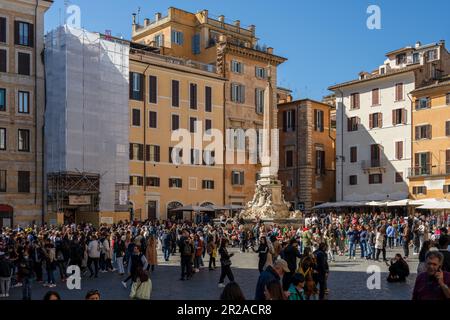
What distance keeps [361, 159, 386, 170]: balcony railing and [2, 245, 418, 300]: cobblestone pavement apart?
29.3 m

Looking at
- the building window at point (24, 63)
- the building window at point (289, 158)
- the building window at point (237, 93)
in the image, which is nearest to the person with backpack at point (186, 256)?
the building window at point (24, 63)

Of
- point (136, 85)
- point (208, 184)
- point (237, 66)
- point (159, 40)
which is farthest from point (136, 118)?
point (159, 40)

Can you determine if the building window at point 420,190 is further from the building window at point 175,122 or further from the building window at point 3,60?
the building window at point 3,60

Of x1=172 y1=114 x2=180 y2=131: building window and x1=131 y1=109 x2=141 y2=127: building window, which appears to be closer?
x1=131 y1=109 x2=141 y2=127: building window

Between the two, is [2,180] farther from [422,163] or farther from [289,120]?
[422,163]

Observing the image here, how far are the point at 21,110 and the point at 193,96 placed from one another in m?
15.0

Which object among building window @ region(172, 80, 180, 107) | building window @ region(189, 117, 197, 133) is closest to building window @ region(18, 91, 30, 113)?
building window @ region(172, 80, 180, 107)

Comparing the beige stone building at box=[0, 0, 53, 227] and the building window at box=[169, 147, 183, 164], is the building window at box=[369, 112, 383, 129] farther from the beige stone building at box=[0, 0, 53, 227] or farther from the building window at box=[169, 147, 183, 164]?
the beige stone building at box=[0, 0, 53, 227]

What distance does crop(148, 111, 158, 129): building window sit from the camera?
46.9m

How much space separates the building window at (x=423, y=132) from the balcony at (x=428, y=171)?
2411 mm

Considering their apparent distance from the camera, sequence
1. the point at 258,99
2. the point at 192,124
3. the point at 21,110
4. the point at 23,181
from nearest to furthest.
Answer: the point at 23,181
the point at 21,110
the point at 192,124
the point at 258,99

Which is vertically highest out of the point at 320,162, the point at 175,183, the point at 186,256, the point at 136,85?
the point at 136,85

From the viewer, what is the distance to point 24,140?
3991cm

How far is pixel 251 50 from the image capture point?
2127 inches
